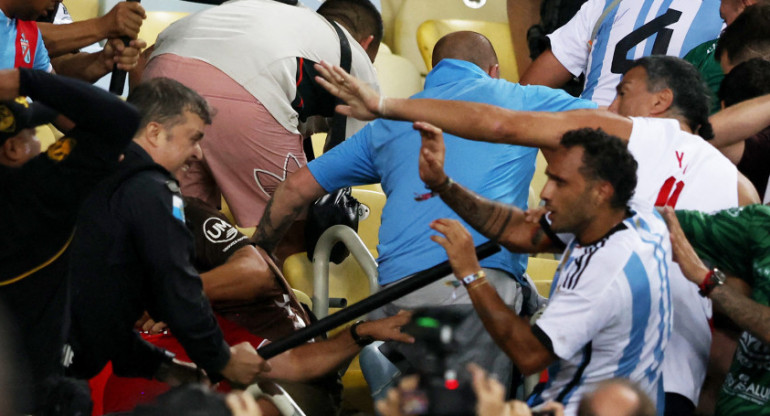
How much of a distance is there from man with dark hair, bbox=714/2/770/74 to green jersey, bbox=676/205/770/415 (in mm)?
1078

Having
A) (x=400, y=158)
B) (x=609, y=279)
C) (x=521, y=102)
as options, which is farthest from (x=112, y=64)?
(x=609, y=279)

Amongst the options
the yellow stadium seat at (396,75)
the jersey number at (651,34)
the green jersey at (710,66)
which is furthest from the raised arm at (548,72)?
the yellow stadium seat at (396,75)

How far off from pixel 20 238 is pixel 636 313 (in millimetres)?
1473

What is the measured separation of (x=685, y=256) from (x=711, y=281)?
0.09 m

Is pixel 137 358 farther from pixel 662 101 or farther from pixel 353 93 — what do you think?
pixel 662 101

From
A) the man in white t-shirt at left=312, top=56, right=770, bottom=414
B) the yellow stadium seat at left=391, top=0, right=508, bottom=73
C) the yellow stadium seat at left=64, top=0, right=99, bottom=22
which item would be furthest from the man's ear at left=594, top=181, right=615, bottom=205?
the yellow stadium seat at left=391, top=0, right=508, bottom=73

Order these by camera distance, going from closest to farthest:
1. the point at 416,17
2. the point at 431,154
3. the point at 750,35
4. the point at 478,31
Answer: the point at 431,154, the point at 750,35, the point at 478,31, the point at 416,17

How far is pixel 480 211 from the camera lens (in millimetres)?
3303

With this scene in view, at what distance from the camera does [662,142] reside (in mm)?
3156

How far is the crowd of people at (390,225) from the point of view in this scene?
237 cm

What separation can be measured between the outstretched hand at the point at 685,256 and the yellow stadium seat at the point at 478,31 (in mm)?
3289

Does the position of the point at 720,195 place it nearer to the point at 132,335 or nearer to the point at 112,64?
the point at 132,335

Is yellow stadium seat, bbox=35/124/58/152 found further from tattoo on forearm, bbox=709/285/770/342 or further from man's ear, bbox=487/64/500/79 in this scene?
tattoo on forearm, bbox=709/285/770/342

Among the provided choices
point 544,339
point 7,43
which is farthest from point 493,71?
point 7,43
